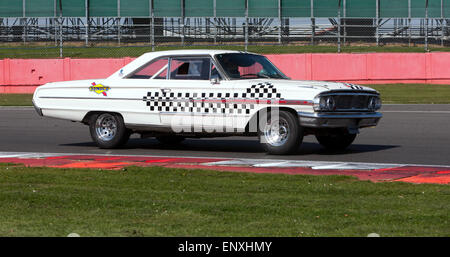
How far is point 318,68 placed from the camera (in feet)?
90.7

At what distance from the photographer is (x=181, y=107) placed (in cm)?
1188

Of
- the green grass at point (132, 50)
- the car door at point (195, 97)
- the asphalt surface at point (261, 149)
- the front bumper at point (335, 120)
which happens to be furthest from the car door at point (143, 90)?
the green grass at point (132, 50)

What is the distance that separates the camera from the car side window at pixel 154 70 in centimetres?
1222

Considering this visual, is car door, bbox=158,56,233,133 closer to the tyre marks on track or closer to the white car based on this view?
the white car

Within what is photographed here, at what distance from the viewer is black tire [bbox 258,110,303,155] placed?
36.8 feet

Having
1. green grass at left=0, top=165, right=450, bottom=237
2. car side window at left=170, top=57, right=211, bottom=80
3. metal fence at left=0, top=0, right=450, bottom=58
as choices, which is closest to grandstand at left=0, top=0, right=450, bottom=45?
metal fence at left=0, top=0, right=450, bottom=58

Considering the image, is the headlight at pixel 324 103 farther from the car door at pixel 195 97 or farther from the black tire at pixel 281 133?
the car door at pixel 195 97

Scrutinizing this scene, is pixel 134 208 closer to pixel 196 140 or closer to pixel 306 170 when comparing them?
pixel 306 170

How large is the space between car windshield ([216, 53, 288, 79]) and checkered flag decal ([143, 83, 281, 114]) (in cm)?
41

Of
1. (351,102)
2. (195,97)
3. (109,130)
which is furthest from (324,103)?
(109,130)

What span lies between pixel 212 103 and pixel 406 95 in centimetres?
1534

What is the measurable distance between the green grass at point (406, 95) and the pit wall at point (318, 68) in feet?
1.84

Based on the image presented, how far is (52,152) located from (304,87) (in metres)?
3.98

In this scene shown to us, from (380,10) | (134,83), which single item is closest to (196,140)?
(134,83)
